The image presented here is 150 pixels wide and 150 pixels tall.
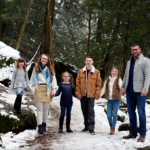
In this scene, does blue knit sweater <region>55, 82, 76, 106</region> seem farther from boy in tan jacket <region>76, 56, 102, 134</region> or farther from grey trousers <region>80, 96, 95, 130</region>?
grey trousers <region>80, 96, 95, 130</region>

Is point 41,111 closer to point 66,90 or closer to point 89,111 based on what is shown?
point 66,90

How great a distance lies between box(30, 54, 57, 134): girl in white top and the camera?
4.99 meters

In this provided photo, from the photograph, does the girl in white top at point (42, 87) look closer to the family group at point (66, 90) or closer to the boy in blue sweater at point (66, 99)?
the family group at point (66, 90)

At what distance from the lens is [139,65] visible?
4.31 metres

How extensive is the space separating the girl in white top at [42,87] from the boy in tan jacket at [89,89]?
2.69 feet

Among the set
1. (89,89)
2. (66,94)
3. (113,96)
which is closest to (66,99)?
(66,94)

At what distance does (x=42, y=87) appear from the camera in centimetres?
504

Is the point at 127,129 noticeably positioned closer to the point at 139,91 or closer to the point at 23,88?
the point at 139,91

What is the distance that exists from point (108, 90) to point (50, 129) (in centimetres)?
200

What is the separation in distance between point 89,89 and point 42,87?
1.28m

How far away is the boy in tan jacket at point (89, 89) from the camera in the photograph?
522cm

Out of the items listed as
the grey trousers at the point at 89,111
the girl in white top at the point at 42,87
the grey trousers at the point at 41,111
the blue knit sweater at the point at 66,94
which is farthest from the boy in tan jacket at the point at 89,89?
the grey trousers at the point at 41,111

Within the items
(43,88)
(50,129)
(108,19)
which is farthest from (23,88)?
(108,19)

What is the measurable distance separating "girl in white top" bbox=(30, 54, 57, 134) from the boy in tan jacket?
0.82 metres
